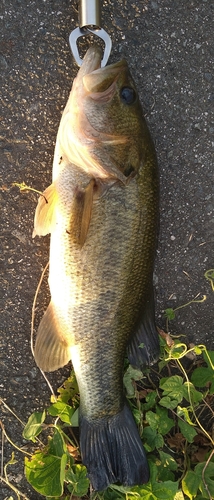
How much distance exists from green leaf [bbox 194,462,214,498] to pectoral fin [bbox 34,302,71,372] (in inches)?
33.0

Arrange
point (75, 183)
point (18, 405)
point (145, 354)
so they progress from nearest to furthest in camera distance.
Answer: point (75, 183)
point (145, 354)
point (18, 405)

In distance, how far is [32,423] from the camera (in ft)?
6.58

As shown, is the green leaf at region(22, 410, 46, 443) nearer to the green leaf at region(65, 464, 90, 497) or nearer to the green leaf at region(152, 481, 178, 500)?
the green leaf at region(65, 464, 90, 497)

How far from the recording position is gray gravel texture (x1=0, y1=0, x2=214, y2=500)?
2.01 metres

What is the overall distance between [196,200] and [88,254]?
77cm

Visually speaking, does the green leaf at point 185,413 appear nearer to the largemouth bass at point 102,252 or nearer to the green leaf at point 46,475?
the largemouth bass at point 102,252

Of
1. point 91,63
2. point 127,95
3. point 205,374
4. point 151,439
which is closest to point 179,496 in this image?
point 151,439

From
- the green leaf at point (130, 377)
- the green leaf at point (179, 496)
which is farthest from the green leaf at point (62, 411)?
the green leaf at point (179, 496)

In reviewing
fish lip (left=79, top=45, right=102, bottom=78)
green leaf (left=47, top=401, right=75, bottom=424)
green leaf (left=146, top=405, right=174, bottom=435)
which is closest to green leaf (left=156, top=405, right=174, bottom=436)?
green leaf (left=146, top=405, right=174, bottom=435)

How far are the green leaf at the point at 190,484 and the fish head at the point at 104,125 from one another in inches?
54.9

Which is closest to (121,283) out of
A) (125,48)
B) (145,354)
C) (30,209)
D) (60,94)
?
(145,354)

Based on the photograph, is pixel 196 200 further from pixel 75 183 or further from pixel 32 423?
pixel 32 423

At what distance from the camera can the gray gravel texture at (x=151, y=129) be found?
2.01 metres

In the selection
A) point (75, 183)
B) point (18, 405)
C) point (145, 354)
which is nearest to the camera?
point (75, 183)
